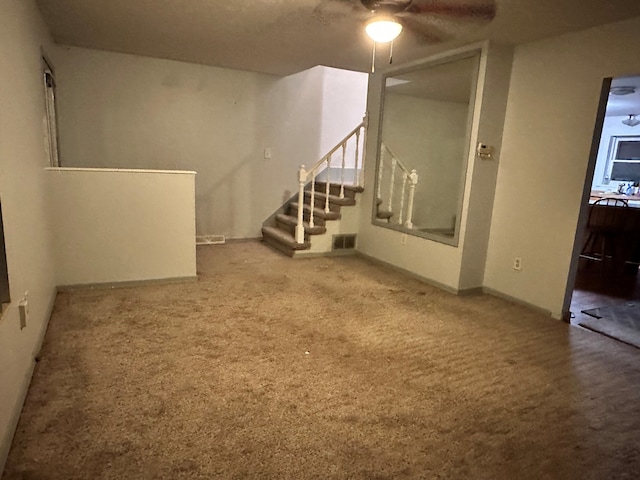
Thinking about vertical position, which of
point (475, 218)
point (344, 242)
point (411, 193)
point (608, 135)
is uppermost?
point (608, 135)

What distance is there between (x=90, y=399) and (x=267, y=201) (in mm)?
4004

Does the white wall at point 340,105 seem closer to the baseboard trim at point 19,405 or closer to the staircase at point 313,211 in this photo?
the staircase at point 313,211

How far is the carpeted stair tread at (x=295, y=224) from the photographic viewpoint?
4871 millimetres

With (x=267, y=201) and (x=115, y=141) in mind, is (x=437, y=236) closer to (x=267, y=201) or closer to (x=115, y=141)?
(x=267, y=201)

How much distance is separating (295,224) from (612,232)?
12.5ft

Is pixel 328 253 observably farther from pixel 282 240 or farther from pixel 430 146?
pixel 430 146

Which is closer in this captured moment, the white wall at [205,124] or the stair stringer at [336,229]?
the white wall at [205,124]

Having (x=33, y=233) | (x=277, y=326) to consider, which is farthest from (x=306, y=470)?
(x=33, y=233)

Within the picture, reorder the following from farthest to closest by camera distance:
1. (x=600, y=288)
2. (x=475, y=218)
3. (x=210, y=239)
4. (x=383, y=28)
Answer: (x=210, y=239), (x=600, y=288), (x=475, y=218), (x=383, y=28)

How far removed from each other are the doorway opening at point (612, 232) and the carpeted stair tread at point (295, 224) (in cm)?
265

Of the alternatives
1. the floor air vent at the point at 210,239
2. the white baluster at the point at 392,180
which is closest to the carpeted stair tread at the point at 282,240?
the floor air vent at the point at 210,239

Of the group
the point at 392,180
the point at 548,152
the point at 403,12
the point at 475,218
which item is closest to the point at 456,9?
the point at 403,12

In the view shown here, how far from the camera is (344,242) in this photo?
16.8 ft

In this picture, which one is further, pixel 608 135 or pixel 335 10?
pixel 608 135
